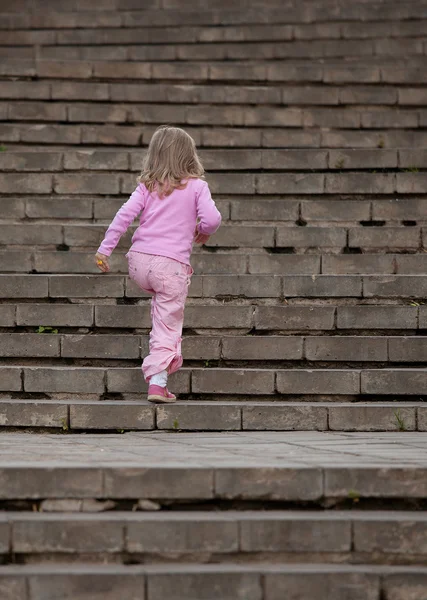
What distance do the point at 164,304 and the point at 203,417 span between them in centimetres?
70

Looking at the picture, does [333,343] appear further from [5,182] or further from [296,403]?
[5,182]

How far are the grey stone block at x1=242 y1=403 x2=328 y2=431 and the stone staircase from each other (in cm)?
1

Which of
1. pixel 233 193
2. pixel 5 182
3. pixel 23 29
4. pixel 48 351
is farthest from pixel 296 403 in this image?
pixel 23 29

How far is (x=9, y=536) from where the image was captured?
4.11 meters

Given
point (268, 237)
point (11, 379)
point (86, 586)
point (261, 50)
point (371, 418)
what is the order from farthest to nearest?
point (261, 50) → point (268, 237) → point (11, 379) → point (371, 418) → point (86, 586)

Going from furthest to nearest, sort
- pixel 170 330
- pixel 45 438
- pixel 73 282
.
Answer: pixel 73 282
pixel 170 330
pixel 45 438

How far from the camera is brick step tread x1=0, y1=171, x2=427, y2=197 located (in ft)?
27.5

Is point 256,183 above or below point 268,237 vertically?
above

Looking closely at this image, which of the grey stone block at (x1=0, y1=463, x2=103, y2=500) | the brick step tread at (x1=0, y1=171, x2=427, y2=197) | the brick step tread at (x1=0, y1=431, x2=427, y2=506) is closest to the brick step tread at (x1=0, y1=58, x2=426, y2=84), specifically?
the brick step tread at (x1=0, y1=171, x2=427, y2=197)

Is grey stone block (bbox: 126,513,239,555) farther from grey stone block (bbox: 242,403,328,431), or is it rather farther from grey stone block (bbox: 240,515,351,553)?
grey stone block (bbox: 242,403,328,431)

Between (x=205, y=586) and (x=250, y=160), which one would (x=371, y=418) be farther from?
(x=250, y=160)

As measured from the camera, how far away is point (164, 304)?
242 inches

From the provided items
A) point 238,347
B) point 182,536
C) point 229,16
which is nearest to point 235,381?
point 238,347

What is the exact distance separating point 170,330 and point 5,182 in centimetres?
302
